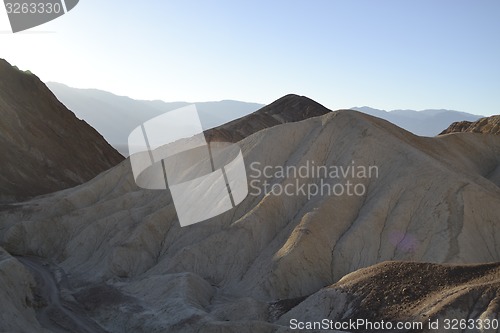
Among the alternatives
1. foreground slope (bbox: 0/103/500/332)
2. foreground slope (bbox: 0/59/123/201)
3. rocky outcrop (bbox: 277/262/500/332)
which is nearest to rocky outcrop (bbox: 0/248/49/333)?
foreground slope (bbox: 0/103/500/332)

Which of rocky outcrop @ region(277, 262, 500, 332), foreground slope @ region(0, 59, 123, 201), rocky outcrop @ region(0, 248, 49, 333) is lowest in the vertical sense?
rocky outcrop @ region(277, 262, 500, 332)

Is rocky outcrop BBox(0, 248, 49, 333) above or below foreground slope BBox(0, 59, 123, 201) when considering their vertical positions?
below

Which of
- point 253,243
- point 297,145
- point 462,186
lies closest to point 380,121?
point 297,145

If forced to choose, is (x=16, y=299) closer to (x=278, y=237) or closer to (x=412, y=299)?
(x=278, y=237)

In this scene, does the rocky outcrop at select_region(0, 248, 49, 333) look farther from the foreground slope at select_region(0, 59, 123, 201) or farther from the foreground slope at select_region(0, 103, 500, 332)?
the foreground slope at select_region(0, 59, 123, 201)

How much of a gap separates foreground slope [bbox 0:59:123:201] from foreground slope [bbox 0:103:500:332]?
2350cm

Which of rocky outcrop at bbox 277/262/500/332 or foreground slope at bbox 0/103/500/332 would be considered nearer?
rocky outcrop at bbox 277/262/500/332

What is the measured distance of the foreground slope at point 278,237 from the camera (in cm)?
2838

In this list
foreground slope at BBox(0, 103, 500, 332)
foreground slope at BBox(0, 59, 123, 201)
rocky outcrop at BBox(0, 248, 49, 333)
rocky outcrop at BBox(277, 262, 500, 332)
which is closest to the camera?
rocky outcrop at BBox(277, 262, 500, 332)

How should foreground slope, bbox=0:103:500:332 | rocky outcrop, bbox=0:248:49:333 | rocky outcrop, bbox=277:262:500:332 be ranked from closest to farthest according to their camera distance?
rocky outcrop, bbox=277:262:500:332 → rocky outcrop, bbox=0:248:49:333 → foreground slope, bbox=0:103:500:332

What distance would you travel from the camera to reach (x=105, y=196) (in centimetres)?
5275

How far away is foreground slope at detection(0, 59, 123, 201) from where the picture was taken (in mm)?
67000

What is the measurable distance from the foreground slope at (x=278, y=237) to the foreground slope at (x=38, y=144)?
2350 centimetres

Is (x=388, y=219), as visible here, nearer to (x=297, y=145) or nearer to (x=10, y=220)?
(x=297, y=145)
